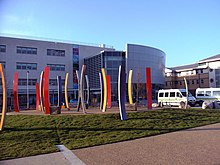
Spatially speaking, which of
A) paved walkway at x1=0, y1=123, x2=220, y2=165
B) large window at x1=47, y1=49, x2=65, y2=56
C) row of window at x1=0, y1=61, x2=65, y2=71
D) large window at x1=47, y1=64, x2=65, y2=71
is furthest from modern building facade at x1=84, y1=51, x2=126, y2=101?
paved walkway at x1=0, y1=123, x2=220, y2=165

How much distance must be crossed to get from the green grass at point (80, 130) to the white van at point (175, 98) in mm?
12836

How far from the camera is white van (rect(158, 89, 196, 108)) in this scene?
27594mm

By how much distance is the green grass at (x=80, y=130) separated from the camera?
8.67 meters

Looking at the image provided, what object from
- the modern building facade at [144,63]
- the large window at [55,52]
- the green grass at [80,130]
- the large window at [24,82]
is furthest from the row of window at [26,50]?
the green grass at [80,130]

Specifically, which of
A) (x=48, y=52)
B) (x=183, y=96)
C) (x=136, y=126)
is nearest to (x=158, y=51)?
(x=48, y=52)

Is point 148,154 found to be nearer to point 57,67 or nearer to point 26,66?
point 26,66

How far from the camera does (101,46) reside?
189ft

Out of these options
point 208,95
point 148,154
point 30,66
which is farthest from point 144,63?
point 148,154

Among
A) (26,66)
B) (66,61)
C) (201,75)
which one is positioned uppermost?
(66,61)

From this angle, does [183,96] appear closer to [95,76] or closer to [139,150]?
[139,150]

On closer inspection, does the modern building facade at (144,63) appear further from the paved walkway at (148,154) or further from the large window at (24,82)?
the paved walkway at (148,154)

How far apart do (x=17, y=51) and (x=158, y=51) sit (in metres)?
30.0

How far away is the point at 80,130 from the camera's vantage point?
36.3 feet

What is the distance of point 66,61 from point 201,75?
3435 centimetres
